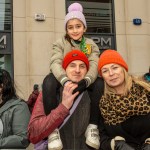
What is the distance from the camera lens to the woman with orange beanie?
132 inches

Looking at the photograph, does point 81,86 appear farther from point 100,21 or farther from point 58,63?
point 100,21

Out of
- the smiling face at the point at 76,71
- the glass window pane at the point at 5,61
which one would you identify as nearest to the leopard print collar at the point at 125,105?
the smiling face at the point at 76,71

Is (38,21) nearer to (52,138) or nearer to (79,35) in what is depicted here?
(79,35)

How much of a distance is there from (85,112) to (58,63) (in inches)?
26.9


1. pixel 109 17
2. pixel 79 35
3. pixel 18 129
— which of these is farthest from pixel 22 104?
pixel 109 17

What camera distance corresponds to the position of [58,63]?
13.1 ft

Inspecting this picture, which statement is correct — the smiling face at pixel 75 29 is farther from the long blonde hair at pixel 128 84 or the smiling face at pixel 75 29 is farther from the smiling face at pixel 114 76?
the long blonde hair at pixel 128 84

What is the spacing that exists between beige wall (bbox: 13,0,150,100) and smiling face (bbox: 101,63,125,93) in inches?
290

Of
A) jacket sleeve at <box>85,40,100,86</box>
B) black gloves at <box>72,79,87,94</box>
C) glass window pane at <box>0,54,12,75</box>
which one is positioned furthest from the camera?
glass window pane at <box>0,54,12,75</box>

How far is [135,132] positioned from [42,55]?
8151 mm

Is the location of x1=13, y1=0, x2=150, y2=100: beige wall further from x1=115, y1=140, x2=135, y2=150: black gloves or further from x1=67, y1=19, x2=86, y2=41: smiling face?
x1=115, y1=140, x2=135, y2=150: black gloves

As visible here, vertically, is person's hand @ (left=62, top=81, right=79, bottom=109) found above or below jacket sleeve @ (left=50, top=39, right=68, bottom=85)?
below

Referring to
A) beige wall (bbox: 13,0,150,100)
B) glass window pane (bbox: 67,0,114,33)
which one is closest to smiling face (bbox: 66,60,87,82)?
beige wall (bbox: 13,0,150,100)

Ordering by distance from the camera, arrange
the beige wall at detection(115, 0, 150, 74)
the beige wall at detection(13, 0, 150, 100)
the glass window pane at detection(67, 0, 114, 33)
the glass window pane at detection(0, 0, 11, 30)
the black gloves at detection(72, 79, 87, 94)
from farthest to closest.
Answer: the glass window pane at detection(67, 0, 114, 33)
the beige wall at detection(115, 0, 150, 74)
the glass window pane at detection(0, 0, 11, 30)
the beige wall at detection(13, 0, 150, 100)
the black gloves at detection(72, 79, 87, 94)
